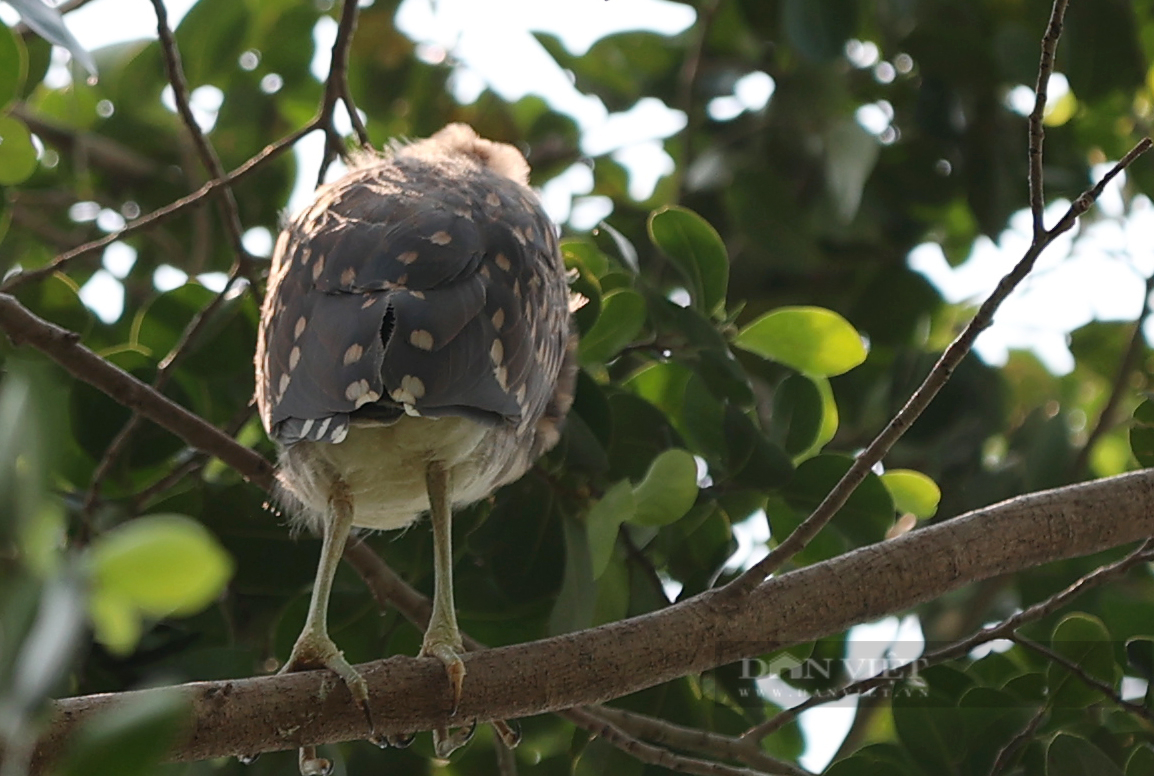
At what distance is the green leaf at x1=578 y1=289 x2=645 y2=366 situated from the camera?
2.49 meters

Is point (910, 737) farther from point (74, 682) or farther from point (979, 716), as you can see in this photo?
point (74, 682)

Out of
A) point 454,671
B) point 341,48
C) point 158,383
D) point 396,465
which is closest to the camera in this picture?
point 454,671

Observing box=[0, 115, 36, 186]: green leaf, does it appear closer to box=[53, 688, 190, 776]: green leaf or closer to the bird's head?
the bird's head

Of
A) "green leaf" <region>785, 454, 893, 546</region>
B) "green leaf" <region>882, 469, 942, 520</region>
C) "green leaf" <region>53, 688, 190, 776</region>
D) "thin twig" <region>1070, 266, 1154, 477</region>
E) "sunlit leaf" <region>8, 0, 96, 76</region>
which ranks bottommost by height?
"thin twig" <region>1070, 266, 1154, 477</region>

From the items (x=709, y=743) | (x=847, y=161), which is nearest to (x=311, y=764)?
(x=709, y=743)

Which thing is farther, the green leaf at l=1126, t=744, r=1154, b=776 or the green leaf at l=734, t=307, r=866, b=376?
the green leaf at l=734, t=307, r=866, b=376

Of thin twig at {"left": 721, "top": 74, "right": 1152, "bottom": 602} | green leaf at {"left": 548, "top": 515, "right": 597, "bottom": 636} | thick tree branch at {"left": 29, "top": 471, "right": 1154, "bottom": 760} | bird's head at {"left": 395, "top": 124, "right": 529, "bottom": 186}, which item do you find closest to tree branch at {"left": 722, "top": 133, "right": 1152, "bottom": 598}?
thin twig at {"left": 721, "top": 74, "right": 1152, "bottom": 602}

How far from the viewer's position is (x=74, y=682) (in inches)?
88.5

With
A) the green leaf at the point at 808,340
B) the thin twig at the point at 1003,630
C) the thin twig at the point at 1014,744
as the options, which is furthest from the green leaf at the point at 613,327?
the thin twig at the point at 1014,744

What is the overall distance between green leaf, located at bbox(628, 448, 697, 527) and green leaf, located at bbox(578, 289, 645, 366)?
42 cm

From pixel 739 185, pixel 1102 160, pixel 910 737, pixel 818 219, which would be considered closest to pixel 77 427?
pixel 910 737

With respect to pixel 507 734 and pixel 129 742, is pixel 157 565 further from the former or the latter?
pixel 507 734

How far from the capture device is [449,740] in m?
2.16

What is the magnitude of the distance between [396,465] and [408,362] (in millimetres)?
473
